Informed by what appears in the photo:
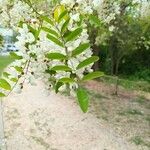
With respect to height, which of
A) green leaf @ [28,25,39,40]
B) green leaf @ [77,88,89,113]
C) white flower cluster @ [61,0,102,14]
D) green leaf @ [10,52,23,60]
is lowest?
green leaf @ [77,88,89,113]

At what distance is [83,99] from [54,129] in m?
8.25

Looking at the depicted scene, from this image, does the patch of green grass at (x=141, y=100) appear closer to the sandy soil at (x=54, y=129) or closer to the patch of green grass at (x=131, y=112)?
the patch of green grass at (x=131, y=112)

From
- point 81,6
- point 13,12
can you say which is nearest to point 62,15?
point 81,6

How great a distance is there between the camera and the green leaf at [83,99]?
1.37m

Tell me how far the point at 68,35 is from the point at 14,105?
11.0m

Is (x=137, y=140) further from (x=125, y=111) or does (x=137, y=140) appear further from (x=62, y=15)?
(x=62, y=15)

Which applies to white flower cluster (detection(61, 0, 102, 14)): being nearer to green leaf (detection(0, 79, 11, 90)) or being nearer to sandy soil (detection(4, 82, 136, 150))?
green leaf (detection(0, 79, 11, 90))

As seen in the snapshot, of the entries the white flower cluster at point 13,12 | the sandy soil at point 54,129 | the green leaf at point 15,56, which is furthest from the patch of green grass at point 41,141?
the green leaf at point 15,56

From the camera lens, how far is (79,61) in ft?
4.83

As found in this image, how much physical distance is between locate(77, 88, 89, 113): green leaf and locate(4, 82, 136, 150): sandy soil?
6.71m

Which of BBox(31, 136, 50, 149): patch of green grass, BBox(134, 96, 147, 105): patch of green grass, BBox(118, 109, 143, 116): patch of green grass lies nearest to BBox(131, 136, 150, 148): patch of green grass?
BBox(31, 136, 50, 149): patch of green grass

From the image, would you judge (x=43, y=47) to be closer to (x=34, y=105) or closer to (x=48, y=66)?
(x=48, y=66)

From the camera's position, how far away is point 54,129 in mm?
9547

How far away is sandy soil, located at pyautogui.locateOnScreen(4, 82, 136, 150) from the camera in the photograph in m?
8.52
